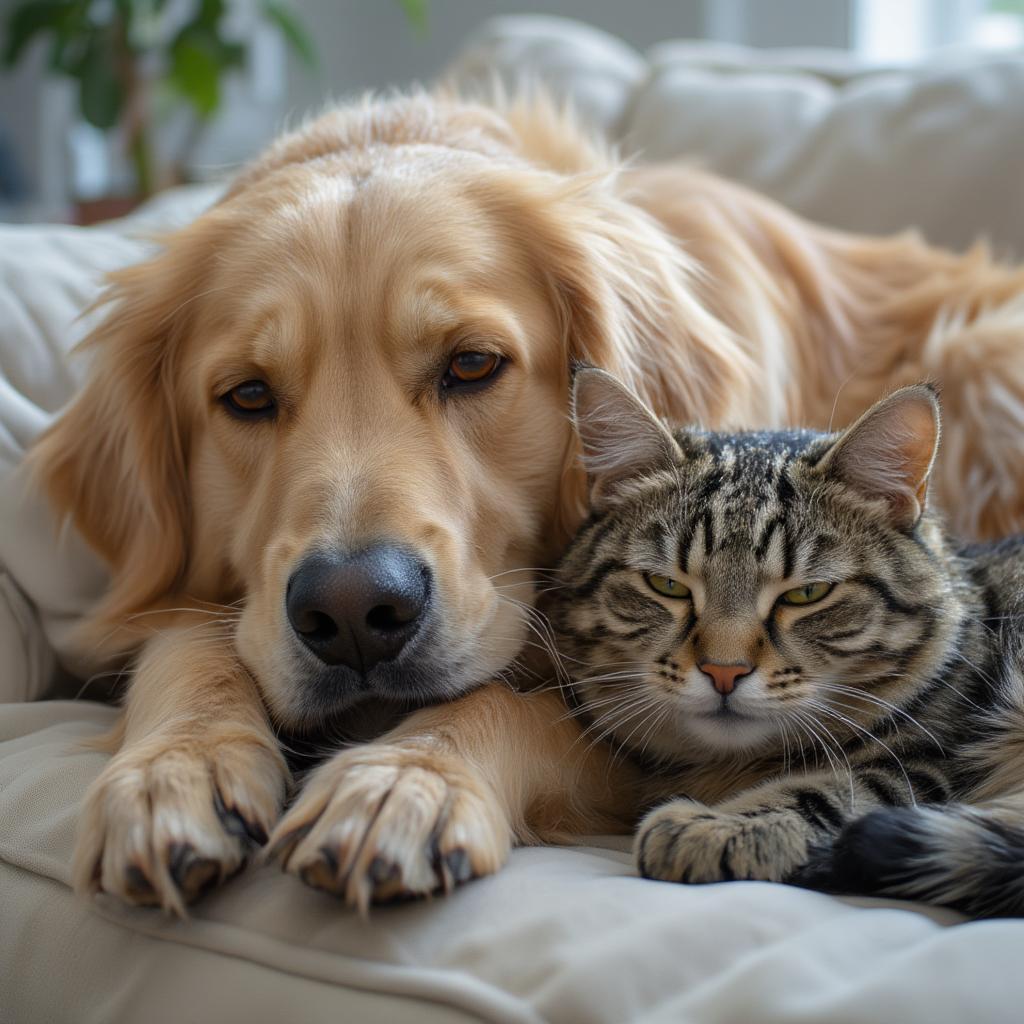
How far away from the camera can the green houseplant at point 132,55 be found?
4211 millimetres

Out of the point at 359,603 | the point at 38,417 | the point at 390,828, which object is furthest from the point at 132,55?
the point at 390,828

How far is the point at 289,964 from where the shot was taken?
99 cm

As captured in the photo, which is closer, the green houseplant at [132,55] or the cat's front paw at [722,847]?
the cat's front paw at [722,847]

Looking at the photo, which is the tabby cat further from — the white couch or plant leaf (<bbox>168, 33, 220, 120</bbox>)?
plant leaf (<bbox>168, 33, 220, 120</bbox>)

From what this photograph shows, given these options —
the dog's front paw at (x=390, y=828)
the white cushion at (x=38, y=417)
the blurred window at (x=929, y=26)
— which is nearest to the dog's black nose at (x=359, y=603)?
the dog's front paw at (x=390, y=828)

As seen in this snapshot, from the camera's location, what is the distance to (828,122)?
2.69 m

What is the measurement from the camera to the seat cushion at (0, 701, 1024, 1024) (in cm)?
87

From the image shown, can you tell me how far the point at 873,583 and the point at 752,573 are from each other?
0.15 meters

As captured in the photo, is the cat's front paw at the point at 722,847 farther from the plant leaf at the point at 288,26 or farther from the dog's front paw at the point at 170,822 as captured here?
the plant leaf at the point at 288,26

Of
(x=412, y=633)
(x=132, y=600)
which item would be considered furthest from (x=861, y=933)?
(x=132, y=600)

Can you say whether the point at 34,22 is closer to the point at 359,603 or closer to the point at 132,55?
the point at 132,55

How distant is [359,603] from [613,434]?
0.42m

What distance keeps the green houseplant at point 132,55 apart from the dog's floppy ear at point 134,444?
273cm

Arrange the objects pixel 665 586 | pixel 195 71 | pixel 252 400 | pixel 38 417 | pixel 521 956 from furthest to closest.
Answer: pixel 195 71
pixel 38 417
pixel 252 400
pixel 665 586
pixel 521 956
